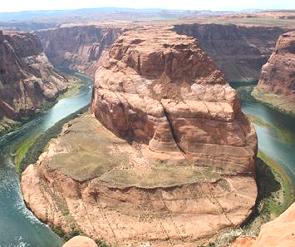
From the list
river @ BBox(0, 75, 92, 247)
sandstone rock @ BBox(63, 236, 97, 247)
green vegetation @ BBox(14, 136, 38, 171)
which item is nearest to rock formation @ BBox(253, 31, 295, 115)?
river @ BBox(0, 75, 92, 247)

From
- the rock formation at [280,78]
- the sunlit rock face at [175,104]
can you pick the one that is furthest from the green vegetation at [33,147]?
the rock formation at [280,78]

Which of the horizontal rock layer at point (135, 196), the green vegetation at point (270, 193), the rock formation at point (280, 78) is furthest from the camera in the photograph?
the rock formation at point (280, 78)

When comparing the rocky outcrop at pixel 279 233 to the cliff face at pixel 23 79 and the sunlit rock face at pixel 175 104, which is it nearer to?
the sunlit rock face at pixel 175 104

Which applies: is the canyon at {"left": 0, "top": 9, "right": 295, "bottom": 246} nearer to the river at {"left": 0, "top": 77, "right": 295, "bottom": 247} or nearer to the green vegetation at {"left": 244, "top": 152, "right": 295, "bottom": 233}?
the green vegetation at {"left": 244, "top": 152, "right": 295, "bottom": 233}

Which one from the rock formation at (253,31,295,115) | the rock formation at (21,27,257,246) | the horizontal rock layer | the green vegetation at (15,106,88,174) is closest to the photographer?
the horizontal rock layer

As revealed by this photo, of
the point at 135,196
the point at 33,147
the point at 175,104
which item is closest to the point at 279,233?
the point at 135,196
